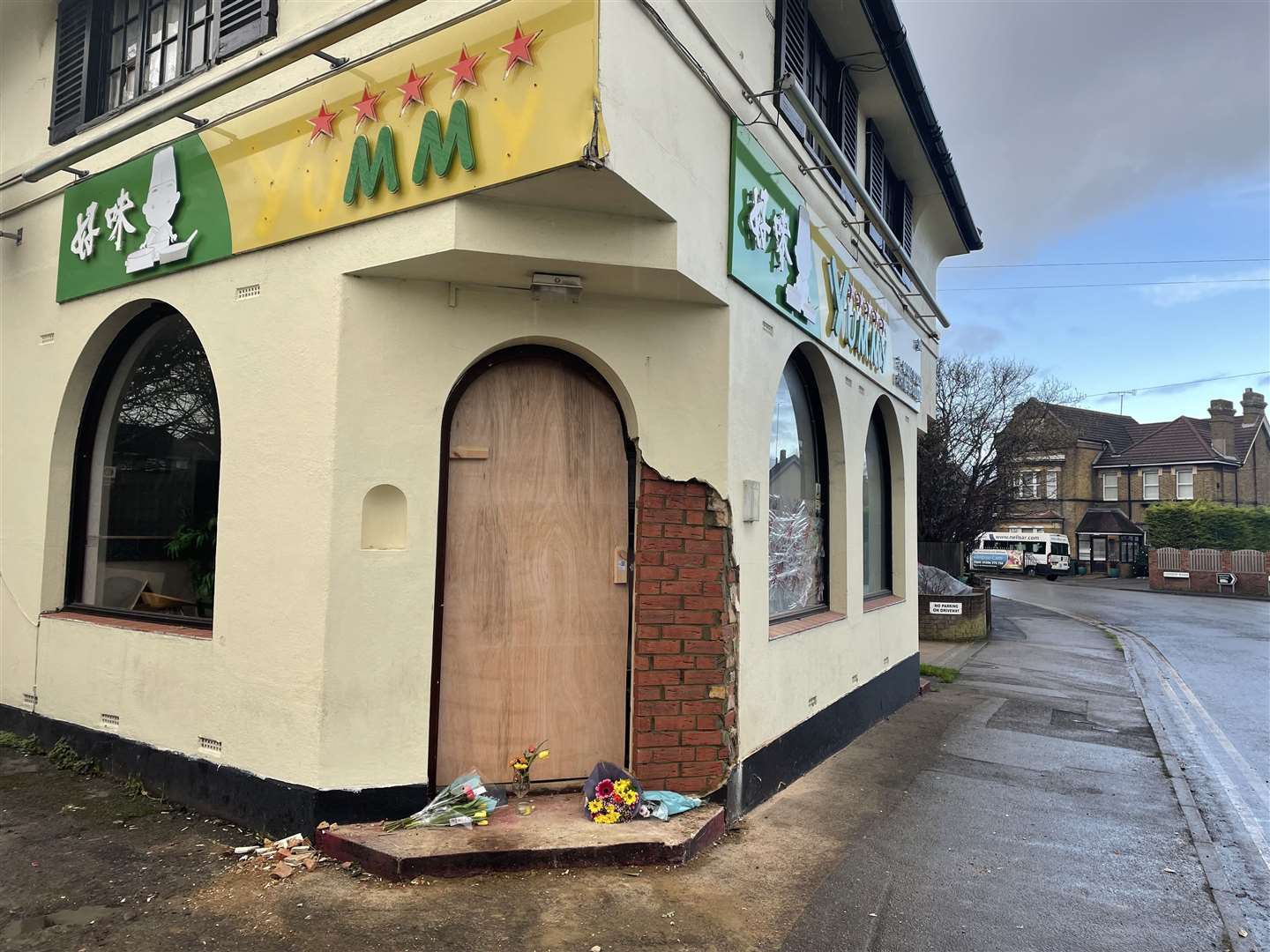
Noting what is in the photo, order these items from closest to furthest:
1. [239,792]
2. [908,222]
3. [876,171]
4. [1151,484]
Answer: [239,792] < [876,171] < [908,222] < [1151,484]

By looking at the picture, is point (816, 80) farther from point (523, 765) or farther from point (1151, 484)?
point (1151, 484)

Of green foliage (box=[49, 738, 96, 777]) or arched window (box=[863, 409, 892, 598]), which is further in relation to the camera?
arched window (box=[863, 409, 892, 598])

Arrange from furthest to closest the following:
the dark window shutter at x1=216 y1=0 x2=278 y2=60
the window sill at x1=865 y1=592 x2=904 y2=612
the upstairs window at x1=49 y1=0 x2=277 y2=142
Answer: the window sill at x1=865 y1=592 x2=904 y2=612 < the upstairs window at x1=49 y1=0 x2=277 y2=142 < the dark window shutter at x1=216 y1=0 x2=278 y2=60

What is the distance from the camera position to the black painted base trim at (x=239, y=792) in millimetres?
4410

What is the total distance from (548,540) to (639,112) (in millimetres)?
2534

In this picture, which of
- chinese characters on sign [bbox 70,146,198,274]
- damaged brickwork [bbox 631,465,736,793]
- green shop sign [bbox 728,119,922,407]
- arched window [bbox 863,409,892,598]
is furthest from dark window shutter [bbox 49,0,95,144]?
arched window [bbox 863,409,892,598]

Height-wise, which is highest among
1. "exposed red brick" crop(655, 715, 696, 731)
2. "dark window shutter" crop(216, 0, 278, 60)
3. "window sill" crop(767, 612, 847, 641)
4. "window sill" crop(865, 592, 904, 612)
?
"dark window shutter" crop(216, 0, 278, 60)

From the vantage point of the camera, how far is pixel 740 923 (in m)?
3.87

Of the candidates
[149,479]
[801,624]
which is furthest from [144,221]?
[801,624]

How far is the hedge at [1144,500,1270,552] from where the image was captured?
1403 inches

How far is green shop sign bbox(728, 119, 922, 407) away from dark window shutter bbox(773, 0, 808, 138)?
57 cm

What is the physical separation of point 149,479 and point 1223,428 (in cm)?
5322

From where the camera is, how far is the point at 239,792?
15.5 ft

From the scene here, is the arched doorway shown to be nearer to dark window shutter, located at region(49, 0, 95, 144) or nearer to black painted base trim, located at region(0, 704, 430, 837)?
black painted base trim, located at region(0, 704, 430, 837)
